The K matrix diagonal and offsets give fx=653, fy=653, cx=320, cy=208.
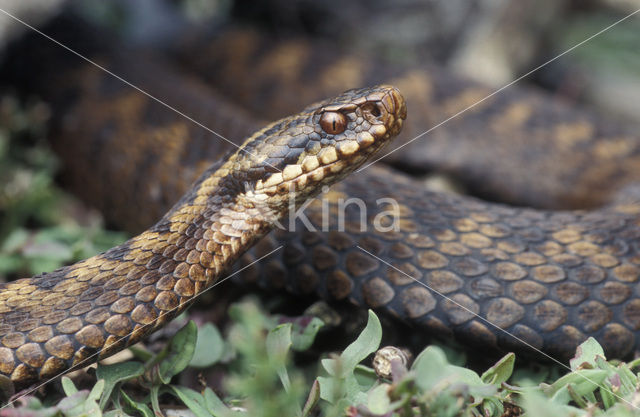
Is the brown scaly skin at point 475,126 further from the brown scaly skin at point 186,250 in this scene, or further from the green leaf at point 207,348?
the green leaf at point 207,348

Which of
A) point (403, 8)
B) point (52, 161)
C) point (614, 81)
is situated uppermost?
point (403, 8)

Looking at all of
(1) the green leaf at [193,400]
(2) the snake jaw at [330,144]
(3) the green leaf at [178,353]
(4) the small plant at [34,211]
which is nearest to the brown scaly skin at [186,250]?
(2) the snake jaw at [330,144]

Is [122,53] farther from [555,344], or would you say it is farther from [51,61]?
[555,344]

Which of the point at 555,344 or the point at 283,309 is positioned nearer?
the point at 555,344

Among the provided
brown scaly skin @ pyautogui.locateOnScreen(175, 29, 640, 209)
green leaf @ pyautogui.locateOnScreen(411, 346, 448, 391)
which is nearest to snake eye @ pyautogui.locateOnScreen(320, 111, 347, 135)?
green leaf @ pyautogui.locateOnScreen(411, 346, 448, 391)

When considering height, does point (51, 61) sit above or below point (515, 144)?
above

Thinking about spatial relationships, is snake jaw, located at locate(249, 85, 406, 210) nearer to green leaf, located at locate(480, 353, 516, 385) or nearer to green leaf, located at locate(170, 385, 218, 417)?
green leaf, located at locate(170, 385, 218, 417)

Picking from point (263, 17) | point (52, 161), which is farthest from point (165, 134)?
point (263, 17)
